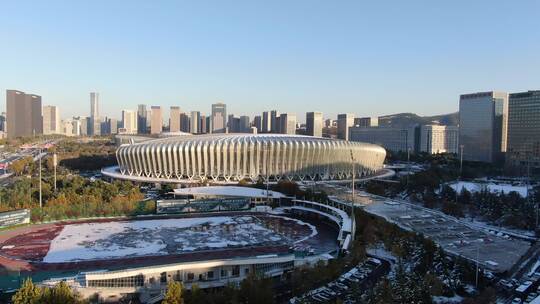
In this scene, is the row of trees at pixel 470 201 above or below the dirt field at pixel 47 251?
above

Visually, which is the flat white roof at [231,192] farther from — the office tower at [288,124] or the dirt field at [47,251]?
the office tower at [288,124]

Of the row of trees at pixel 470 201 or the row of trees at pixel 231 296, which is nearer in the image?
the row of trees at pixel 231 296

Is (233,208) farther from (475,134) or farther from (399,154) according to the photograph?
(475,134)

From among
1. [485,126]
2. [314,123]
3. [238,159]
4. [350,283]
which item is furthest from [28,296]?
[314,123]

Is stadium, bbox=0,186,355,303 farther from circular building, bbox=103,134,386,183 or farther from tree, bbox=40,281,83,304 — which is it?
circular building, bbox=103,134,386,183

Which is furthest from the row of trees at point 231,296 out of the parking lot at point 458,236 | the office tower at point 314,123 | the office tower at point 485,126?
the office tower at point 314,123

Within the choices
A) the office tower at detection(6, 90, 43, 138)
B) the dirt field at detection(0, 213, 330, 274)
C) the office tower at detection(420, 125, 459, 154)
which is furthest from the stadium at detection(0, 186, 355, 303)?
the office tower at detection(6, 90, 43, 138)
